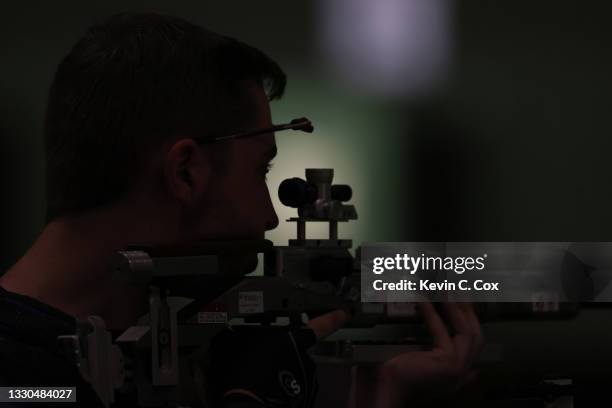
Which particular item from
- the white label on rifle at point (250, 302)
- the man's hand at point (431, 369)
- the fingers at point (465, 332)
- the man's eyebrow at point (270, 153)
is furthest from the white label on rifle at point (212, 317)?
the fingers at point (465, 332)

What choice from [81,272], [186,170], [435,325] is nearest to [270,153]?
[186,170]

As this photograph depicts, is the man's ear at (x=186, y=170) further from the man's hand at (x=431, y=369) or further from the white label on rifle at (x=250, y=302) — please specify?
the man's hand at (x=431, y=369)

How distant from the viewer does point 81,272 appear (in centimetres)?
94

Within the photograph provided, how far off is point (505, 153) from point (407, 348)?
441 mm

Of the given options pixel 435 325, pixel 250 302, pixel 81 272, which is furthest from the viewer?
pixel 435 325

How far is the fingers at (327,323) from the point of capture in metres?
1.23

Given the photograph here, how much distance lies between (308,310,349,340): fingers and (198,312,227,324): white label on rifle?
0.23 metres

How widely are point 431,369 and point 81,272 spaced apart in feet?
2.31

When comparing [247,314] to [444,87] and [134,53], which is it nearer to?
[134,53]

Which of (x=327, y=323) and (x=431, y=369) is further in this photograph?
(x=431, y=369)

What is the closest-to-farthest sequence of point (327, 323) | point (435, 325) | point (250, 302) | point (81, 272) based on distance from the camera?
point (81, 272)
point (250, 302)
point (327, 323)
point (435, 325)

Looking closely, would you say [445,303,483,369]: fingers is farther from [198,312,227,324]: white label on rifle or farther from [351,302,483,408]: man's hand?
[198,312,227,324]: white label on rifle

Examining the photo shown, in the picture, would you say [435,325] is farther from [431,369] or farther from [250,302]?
[250,302]

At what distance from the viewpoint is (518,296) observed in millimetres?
1458
